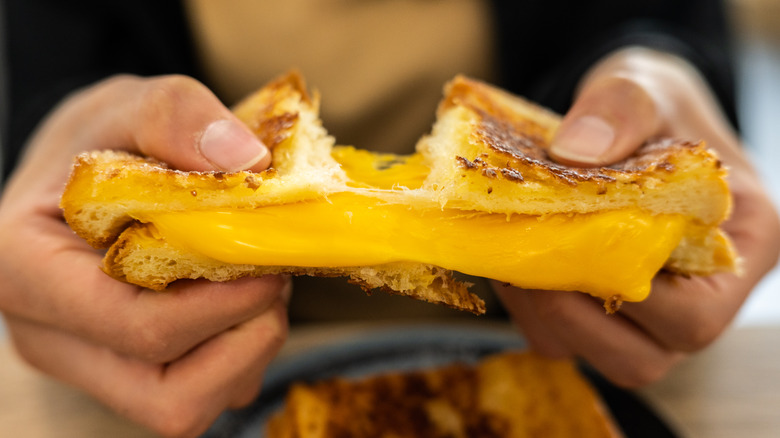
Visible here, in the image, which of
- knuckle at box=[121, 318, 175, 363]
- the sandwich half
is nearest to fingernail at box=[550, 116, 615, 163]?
the sandwich half

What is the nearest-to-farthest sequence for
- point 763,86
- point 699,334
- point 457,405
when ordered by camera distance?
point 699,334 < point 457,405 < point 763,86

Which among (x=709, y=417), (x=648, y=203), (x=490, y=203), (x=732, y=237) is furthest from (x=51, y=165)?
(x=709, y=417)

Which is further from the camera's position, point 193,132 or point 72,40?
point 72,40

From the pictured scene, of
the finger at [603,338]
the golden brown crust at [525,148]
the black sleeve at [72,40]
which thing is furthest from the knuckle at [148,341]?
the black sleeve at [72,40]

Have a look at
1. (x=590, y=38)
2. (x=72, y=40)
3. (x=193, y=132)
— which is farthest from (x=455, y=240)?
(x=72, y=40)

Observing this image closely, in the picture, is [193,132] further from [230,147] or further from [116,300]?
[116,300]

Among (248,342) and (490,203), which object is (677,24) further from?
(248,342)

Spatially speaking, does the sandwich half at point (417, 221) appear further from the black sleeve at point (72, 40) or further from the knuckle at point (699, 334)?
the black sleeve at point (72, 40)
